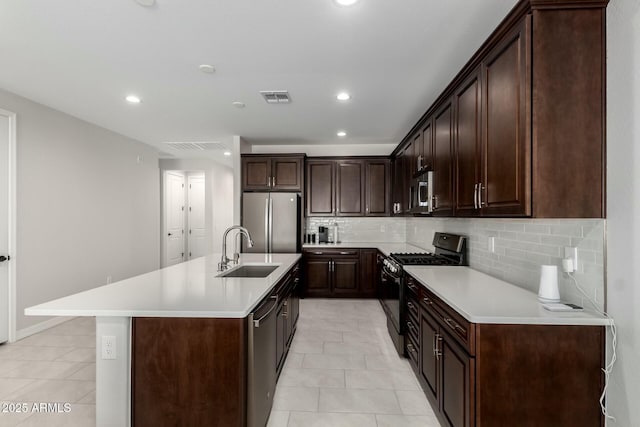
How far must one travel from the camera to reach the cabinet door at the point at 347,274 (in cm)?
500

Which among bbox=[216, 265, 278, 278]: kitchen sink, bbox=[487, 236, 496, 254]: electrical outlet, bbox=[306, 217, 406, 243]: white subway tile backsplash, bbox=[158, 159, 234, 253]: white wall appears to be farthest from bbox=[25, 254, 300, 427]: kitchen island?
bbox=[158, 159, 234, 253]: white wall

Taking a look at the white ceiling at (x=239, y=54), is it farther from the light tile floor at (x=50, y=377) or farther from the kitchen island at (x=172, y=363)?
the light tile floor at (x=50, y=377)

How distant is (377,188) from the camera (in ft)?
17.3

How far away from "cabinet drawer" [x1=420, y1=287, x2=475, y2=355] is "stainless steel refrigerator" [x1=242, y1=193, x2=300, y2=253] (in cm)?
289

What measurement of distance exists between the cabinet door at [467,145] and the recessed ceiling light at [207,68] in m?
2.00

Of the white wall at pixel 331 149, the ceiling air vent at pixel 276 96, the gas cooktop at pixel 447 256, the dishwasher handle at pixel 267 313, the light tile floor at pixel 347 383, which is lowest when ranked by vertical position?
the light tile floor at pixel 347 383

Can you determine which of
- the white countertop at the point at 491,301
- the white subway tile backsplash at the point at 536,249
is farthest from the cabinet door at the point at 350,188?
the white countertop at the point at 491,301

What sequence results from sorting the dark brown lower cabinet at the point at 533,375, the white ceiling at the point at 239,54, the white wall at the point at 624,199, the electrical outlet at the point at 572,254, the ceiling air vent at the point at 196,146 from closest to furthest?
the white wall at the point at 624,199
the dark brown lower cabinet at the point at 533,375
the electrical outlet at the point at 572,254
the white ceiling at the point at 239,54
the ceiling air vent at the point at 196,146

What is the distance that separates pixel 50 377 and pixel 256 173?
11.2 feet

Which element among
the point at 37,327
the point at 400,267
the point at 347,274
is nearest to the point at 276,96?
the point at 400,267

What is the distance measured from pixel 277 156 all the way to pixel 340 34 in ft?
10.1

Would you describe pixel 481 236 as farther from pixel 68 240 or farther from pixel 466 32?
pixel 68 240

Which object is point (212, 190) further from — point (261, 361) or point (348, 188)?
point (261, 361)

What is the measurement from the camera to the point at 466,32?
6.90 feet
